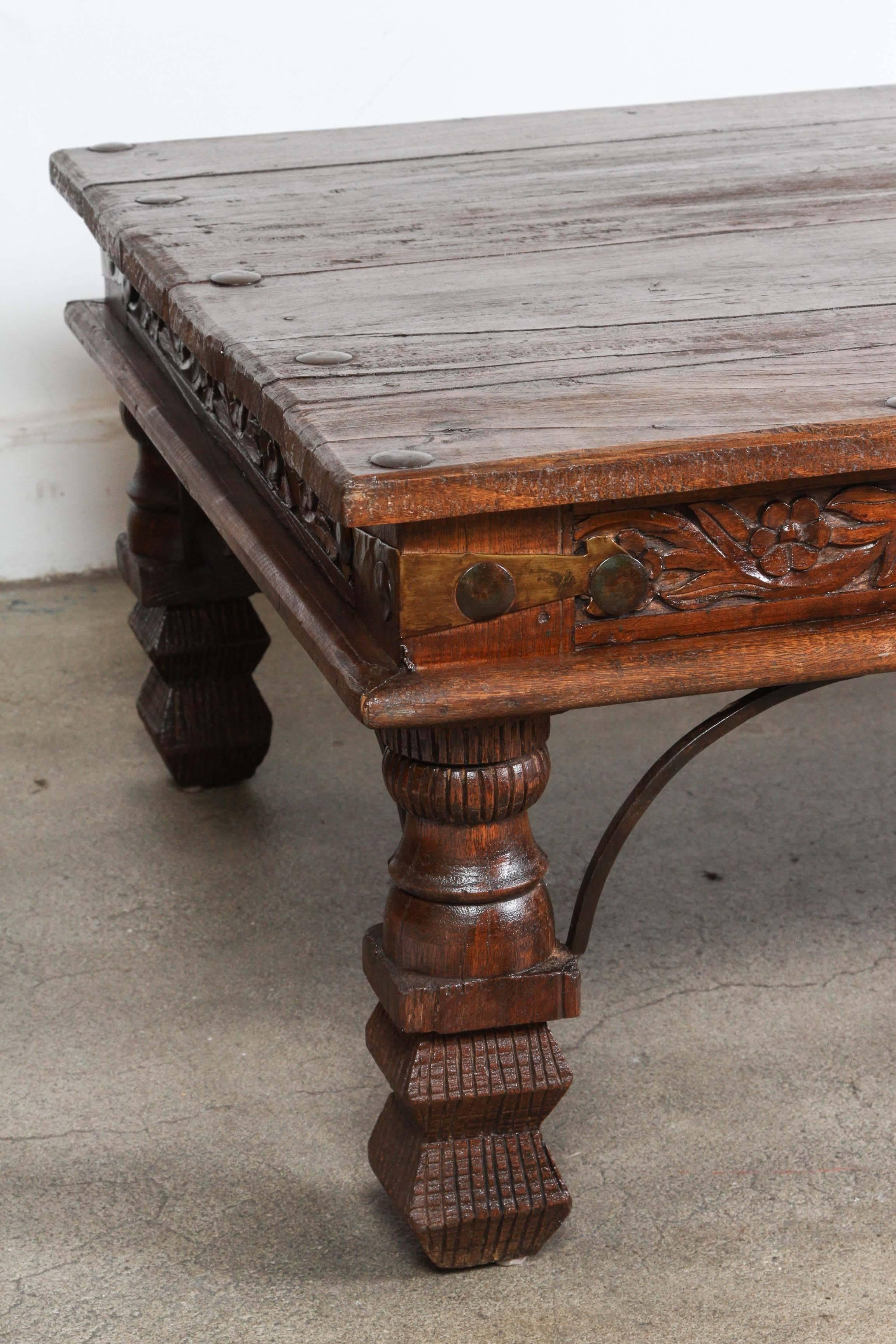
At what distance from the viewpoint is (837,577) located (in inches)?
48.5

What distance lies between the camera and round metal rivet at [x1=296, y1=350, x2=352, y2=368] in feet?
4.31

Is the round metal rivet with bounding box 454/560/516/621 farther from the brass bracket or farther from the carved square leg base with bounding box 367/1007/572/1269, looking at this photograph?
the carved square leg base with bounding box 367/1007/572/1269

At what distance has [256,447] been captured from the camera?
1464mm

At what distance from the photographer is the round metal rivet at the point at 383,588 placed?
116cm

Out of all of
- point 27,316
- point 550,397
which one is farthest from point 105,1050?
point 27,316

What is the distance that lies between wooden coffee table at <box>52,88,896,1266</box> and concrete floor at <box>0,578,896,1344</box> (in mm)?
121

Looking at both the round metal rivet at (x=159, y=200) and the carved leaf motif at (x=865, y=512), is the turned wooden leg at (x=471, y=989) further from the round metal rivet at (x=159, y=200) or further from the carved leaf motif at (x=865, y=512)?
the round metal rivet at (x=159, y=200)

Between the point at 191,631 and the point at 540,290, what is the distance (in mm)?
823

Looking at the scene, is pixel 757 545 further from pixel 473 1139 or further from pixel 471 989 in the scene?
pixel 473 1139

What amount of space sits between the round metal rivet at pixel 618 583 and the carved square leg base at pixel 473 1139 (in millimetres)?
374

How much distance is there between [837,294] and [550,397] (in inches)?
15.0

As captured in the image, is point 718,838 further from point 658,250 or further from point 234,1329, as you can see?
point 234,1329

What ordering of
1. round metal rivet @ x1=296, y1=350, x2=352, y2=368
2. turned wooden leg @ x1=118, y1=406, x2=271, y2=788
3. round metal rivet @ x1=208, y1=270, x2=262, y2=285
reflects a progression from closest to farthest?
round metal rivet @ x1=296, y1=350, x2=352, y2=368 < round metal rivet @ x1=208, y1=270, x2=262, y2=285 < turned wooden leg @ x1=118, y1=406, x2=271, y2=788

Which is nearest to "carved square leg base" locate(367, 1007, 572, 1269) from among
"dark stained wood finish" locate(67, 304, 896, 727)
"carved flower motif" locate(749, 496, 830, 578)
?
"dark stained wood finish" locate(67, 304, 896, 727)
